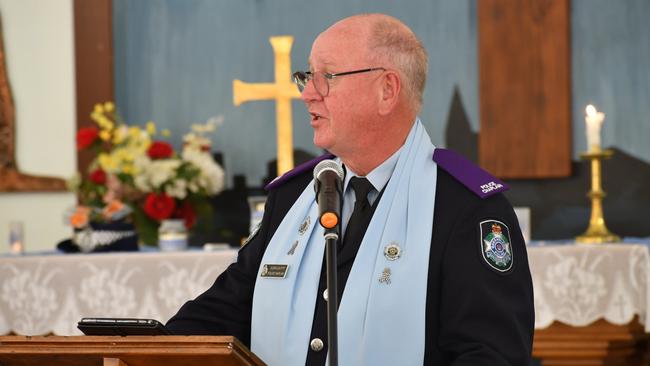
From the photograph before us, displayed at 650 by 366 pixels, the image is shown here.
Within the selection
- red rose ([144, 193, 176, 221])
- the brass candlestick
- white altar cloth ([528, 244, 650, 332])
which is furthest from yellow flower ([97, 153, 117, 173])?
the brass candlestick

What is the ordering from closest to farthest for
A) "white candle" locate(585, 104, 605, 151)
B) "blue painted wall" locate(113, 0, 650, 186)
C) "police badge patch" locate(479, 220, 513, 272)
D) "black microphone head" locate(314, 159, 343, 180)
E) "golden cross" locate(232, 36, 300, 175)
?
1. "black microphone head" locate(314, 159, 343, 180)
2. "police badge patch" locate(479, 220, 513, 272)
3. "white candle" locate(585, 104, 605, 151)
4. "golden cross" locate(232, 36, 300, 175)
5. "blue painted wall" locate(113, 0, 650, 186)

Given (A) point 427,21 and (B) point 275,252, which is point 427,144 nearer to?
(B) point 275,252

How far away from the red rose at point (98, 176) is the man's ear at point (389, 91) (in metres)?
3.02

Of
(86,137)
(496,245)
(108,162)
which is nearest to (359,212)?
(496,245)

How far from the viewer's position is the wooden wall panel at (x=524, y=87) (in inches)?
225

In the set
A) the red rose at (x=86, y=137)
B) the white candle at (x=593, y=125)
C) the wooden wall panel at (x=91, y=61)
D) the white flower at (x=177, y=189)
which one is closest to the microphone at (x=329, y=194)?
the white candle at (x=593, y=125)

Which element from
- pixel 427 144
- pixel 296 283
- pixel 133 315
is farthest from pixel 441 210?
pixel 133 315

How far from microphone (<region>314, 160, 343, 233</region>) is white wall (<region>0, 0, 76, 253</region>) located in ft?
13.6

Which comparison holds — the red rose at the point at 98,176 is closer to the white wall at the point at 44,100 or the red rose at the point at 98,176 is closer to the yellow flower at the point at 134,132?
the yellow flower at the point at 134,132

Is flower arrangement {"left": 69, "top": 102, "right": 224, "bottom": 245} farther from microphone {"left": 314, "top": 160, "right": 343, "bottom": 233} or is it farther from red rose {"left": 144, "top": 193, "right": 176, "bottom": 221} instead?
microphone {"left": 314, "top": 160, "right": 343, "bottom": 233}

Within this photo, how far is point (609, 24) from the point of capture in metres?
5.72

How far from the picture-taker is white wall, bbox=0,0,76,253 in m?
6.21

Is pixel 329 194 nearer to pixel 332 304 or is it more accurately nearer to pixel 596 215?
pixel 332 304

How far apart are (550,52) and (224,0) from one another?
179cm
